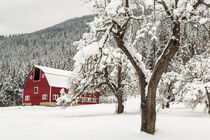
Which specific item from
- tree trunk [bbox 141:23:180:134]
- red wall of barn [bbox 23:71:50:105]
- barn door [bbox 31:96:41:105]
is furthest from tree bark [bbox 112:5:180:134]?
barn door [bbox 31:96:41:105]

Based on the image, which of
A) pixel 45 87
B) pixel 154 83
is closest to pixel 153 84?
pixel 154 83

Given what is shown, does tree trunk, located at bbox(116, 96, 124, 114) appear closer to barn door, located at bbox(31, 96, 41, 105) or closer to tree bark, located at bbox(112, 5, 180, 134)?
tree bark, located at bbox(112, 5, 180, 134)

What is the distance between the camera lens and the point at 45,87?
4609cm

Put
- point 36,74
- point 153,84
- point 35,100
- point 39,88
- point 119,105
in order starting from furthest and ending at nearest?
point 36,74 < point 35,100 < point 39,88 < point 119,105 < point 153,84

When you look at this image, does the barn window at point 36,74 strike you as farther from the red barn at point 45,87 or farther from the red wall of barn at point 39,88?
the red wall of barn at point 39,88

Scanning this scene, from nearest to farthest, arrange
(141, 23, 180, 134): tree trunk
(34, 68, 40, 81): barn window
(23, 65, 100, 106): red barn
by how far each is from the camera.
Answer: (141, 23, 180, 134): tree trunk < (23, 65, 100, 106): red barn < (34, 68, 40, 81): barn window

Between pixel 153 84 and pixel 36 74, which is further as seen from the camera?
pixel 36 74

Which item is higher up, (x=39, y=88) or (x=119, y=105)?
(x=39, y=88)

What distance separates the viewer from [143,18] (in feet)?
31.7

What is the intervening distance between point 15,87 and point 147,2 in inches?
2609

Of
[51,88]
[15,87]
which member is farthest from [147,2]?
[15,87]

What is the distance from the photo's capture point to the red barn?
45.2 metres

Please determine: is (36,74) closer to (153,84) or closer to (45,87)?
(45,87)

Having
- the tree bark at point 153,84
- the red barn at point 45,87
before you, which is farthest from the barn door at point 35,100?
the tree bark at point 153,84
